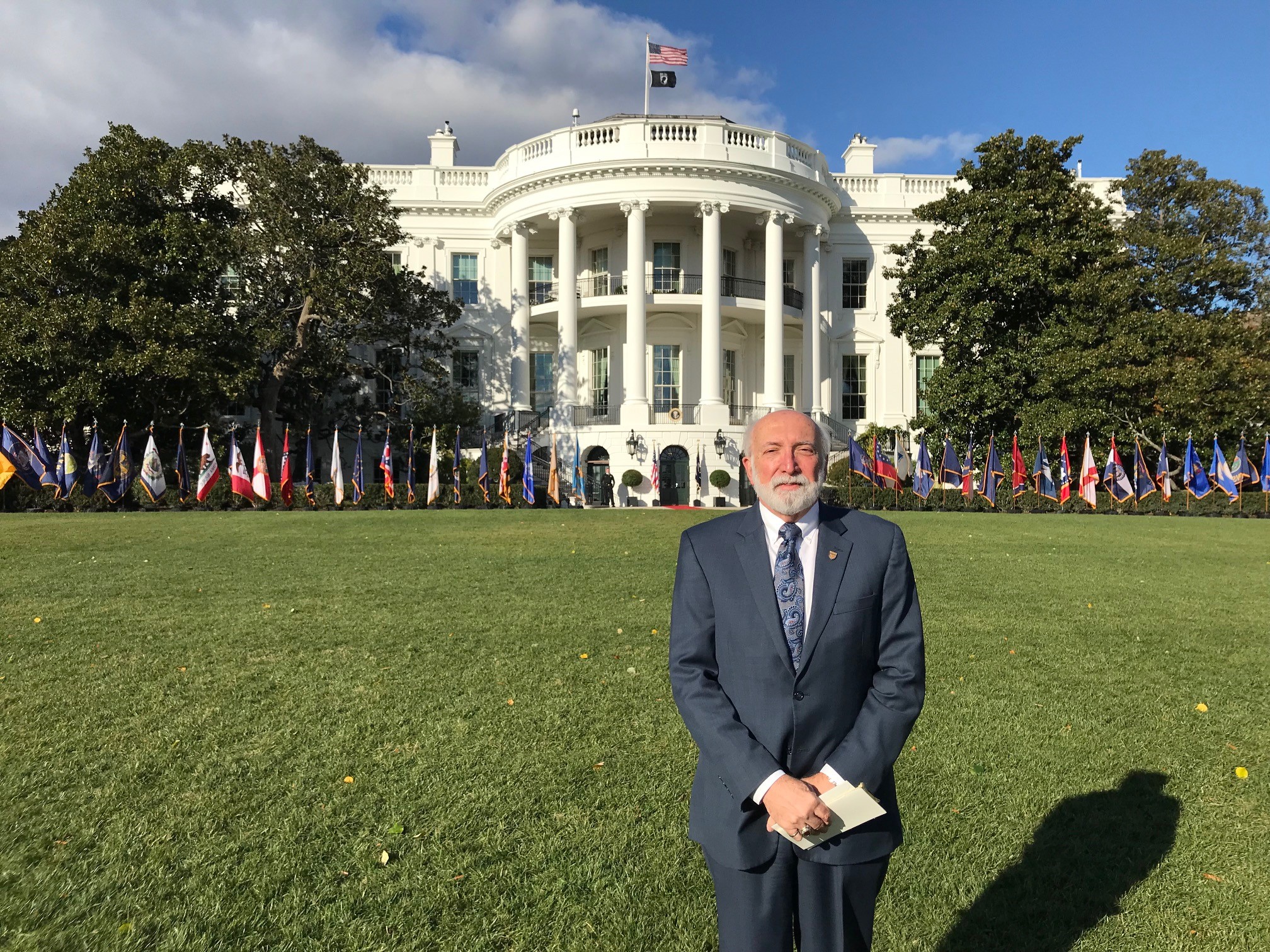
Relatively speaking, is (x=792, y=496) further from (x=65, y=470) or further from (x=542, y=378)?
(x=542, y=378)

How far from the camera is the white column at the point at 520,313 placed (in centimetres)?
3238

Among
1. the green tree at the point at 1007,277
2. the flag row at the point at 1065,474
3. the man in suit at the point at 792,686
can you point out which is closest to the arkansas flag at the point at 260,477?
the flag row at the point at 1065,474

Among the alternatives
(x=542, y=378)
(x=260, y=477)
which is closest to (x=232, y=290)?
(x=260, y=477)

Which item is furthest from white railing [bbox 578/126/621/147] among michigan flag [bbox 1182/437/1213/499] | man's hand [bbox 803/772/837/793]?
man's hand [bbox 803/772/837/793]

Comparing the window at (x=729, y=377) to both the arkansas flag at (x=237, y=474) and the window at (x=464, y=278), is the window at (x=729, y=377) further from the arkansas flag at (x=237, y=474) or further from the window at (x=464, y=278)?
the arkansas flag at (x=237, y=474)

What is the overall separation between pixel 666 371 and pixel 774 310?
5201mm

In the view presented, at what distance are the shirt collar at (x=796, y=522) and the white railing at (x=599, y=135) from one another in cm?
3097

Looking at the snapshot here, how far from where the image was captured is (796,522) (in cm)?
227

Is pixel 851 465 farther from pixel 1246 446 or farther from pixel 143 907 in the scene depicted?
pixel 143 907

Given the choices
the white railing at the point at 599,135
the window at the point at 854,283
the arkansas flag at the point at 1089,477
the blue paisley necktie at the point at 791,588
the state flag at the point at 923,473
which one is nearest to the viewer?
the blue paisley necktie at the point at 791,588

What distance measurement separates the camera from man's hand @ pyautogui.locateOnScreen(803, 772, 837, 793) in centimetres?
210

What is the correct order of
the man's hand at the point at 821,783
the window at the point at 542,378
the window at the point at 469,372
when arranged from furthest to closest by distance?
the window at the point at 469,372 → the window at the point at 542,378 → the man's hand at the point at 821,783

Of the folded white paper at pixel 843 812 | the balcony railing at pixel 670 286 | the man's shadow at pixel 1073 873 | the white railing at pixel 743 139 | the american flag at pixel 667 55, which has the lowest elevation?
the man's shadow at pixel 1073 873

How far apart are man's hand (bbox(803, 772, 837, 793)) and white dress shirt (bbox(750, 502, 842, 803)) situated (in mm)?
375
